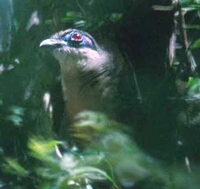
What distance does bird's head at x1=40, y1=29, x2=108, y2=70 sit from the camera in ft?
8.79

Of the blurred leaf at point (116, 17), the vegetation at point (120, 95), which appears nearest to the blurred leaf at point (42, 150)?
the vegetation at point (120, 95)

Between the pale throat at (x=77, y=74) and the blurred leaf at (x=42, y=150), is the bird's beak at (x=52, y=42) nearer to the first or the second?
the pale throat at (x=77, y=74)

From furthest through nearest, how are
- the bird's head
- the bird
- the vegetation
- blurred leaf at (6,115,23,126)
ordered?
1. the bird's head
2. the bird
3. blurred leaf at (6,115,23,126)
4. the vegetation

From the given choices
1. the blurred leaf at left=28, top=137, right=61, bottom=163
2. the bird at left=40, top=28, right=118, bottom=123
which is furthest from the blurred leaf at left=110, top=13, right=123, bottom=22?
the blurred leaf at left=28, top=137, right=61, bottom=163

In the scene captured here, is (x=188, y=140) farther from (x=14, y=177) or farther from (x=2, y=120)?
(x=2, y=120)

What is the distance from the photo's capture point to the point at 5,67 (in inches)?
95.0

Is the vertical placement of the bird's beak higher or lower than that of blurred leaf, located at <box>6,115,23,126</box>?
higher

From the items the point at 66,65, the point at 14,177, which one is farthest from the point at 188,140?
the point at 66,65

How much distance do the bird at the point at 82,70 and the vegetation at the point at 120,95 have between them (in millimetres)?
66

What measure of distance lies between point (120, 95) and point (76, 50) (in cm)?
64

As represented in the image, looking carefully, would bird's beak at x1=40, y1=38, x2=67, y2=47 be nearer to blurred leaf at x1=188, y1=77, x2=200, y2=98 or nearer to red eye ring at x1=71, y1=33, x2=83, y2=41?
red eye ring at x1=71, y1=33, x2=83, y2=41

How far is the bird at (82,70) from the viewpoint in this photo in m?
2.58

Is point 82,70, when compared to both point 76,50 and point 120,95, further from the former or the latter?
point 120,95

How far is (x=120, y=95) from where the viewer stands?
230cm
